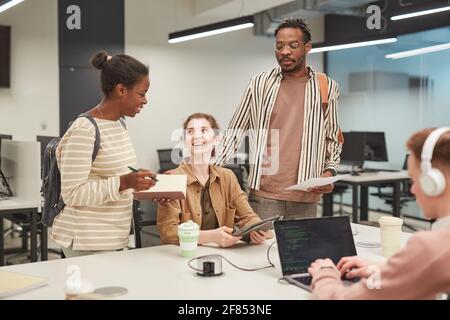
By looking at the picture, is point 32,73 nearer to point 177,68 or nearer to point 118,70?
point 177,68

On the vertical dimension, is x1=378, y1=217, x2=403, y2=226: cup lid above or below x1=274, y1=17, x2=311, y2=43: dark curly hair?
below

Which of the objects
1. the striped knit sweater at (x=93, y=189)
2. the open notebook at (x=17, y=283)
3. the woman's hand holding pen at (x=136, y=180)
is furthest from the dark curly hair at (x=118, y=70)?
the open notebook at (x=17, y=283)

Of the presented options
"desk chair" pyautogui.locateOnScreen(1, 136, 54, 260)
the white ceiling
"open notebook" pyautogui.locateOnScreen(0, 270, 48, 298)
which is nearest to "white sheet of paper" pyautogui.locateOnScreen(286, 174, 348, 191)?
"open notebook" pyautogui.locateOnScreen(0, 270, 48, 298)

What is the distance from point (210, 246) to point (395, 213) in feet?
14.6

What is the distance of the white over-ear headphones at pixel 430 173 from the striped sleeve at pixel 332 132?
1.38 meters

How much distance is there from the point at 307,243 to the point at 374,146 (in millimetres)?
4925

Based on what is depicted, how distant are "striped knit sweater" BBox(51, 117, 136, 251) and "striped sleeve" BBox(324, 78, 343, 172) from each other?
1070 mm

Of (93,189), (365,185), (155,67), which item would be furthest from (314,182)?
(155,67)

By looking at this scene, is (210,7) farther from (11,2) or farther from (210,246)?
(210,246)

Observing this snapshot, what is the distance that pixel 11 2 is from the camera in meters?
4.55

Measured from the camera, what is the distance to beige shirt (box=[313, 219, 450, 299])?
44.8 inches

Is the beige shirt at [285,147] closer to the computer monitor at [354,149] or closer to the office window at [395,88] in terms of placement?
the computer monitor at [354,149]

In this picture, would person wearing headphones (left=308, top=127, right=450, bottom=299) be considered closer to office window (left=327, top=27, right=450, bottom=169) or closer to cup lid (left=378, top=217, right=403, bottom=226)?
cup lid (left=378, top=217, right=403, bottom=226)
